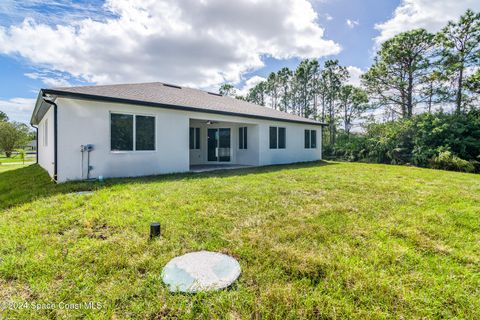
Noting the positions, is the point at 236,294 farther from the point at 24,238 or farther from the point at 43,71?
the point at 43,71

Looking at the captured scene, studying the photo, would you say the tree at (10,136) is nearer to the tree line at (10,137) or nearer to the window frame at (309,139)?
the tree line at (10,137)

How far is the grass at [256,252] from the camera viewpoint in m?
1.90

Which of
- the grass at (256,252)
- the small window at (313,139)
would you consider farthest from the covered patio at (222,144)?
the grass at (256,252)

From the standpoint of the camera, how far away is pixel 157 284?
2145mm

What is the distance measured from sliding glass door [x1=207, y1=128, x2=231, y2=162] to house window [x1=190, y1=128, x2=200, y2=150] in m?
0.58

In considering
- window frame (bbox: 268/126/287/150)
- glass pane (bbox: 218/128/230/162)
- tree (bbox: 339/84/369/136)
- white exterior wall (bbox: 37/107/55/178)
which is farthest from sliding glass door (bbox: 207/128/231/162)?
tree (bbox: 339/84/369/136)

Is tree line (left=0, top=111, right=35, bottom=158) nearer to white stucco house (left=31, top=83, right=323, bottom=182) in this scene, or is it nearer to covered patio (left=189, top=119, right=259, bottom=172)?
white stucco house (left=31, top=83, right=323, bottom=182)

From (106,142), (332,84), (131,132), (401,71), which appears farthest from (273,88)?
(106,142)

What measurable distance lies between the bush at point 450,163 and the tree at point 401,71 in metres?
7.68

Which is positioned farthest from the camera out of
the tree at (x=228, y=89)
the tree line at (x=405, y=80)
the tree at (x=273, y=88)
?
the tree at (x=228, y=89)

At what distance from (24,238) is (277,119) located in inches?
418

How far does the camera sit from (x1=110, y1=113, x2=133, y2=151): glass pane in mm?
7227

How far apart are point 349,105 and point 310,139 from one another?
12.6 metres

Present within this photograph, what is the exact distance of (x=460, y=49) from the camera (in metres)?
14.8
